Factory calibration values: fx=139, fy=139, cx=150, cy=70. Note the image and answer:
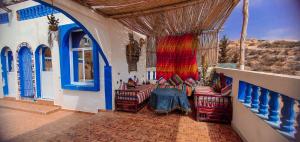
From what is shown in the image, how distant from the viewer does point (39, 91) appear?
225 inches

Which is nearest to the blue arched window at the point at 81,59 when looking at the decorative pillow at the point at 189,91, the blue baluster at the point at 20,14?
the blue baluster at the point at 20,14

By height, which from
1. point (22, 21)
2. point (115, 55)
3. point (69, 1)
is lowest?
point (115, 55)

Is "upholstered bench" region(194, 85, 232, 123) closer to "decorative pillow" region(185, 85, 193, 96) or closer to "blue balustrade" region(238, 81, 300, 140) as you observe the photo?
"blue balustrade" region(238, 81, 300, 140)

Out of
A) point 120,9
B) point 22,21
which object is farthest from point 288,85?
point 22,21

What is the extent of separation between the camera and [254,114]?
219 centimetres

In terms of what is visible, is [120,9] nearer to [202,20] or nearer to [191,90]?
[202,20]

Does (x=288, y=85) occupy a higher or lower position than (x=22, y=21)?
lower

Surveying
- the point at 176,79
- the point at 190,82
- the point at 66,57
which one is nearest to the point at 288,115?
the point at 190,82

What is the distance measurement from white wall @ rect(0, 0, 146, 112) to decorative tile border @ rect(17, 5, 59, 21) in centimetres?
15

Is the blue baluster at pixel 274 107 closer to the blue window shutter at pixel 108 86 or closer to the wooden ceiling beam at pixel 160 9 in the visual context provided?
the wooden ceiling beam at pixel 160 9

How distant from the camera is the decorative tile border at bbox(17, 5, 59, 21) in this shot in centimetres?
521

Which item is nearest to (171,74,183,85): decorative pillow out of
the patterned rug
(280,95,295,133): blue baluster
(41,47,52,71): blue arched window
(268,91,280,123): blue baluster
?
the patterned rug

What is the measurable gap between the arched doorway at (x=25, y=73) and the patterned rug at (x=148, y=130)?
4.23 m

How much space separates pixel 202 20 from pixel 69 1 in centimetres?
385
